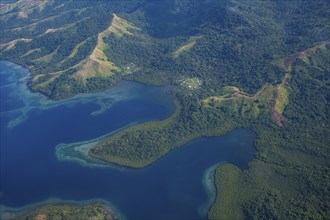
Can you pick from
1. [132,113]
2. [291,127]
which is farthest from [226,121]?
[132,113]

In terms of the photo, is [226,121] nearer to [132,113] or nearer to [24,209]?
[132,113]

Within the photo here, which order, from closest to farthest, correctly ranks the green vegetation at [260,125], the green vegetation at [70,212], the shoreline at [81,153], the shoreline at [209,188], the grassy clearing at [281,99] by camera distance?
1. the green vegetation at [70,212]
2. the shoreline at [209,188]
3. the green vegetation at [260,125]
4. the shoreline at [81,153]
5. the grassy clearing at [281,99]

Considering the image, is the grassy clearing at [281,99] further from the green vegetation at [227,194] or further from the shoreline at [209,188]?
the green vegetation at [227,194]

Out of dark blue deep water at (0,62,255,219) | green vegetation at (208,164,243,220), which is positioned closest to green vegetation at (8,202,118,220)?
dark blue deep water at (0,62,255,219)

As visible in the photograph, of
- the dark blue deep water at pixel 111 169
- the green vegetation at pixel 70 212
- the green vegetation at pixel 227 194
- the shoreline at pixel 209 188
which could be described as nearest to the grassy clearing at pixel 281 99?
the dark blue deep water at pixel 111 169

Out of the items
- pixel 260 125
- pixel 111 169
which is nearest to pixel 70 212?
pixel 111 169

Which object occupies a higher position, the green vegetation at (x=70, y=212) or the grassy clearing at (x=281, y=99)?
the grassy clearing at (x=281, y=99)

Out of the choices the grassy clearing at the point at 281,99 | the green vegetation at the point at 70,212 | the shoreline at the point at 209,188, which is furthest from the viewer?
the grassy clearing at the point at 281,99
